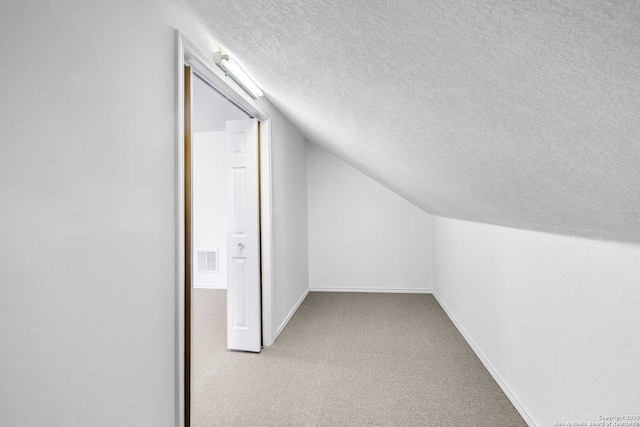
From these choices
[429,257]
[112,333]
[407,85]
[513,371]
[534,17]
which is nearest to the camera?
[534,17]

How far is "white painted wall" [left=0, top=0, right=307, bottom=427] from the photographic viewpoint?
2.46ft

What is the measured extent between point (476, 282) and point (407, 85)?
2.20 m

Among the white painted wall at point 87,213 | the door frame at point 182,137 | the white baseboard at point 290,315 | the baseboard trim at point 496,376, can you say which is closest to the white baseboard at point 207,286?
the white baseboard at point 290,315

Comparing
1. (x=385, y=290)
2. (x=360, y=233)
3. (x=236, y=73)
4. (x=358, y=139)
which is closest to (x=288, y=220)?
(x=360, y=233)

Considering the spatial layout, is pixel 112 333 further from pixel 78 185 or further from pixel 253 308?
pixel 253 308

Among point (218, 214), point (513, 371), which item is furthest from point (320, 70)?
point (218, 214)

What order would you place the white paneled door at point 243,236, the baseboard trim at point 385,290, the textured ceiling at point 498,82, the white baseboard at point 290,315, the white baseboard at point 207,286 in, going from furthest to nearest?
the white baseboard at point 207,286 < the baseboard trim at point 385,290 < the white baseboard at point 290,315 < the white paneled door at point 243,236 < the textured ceiling at point 498,82

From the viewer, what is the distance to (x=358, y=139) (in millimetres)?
1917

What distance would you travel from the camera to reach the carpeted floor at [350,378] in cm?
175

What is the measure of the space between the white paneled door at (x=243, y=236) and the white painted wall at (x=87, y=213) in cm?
127

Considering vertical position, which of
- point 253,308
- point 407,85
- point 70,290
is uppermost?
point 407,85

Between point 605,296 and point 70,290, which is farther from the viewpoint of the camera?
point 605,296

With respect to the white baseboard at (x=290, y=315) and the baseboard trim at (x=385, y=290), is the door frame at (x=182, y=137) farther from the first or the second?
the baseboard trim at (x=385, y=290)

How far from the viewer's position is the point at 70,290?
2.87 feet
